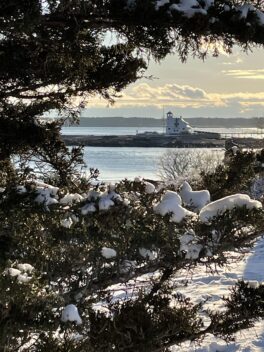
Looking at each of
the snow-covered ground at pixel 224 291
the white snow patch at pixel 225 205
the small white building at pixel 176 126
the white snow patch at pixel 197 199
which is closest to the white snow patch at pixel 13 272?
the white snow patch at pixel 225 205

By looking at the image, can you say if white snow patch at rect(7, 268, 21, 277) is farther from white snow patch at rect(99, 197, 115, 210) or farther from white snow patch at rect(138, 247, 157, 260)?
white snow patch at rect(138, 247, 157, 260)

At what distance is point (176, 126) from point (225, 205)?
333ft

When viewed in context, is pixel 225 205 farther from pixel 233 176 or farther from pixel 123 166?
pixel 123 166

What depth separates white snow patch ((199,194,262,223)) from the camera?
288 centimetres

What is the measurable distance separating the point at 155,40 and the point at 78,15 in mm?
481

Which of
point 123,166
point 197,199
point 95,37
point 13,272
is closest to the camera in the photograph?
point 13,272

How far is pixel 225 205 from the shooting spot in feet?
9.57

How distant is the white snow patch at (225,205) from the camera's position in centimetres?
288

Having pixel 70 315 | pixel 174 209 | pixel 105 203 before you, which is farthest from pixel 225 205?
pixel 70 315

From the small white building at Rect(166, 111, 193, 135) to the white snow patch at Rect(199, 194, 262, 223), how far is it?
98.2 m

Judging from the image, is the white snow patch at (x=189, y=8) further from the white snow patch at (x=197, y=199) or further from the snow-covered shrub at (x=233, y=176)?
the snow-covered shrub at (x=233, y=176)

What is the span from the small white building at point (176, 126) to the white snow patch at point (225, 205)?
3867 inches

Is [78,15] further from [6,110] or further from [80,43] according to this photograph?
[6,110]

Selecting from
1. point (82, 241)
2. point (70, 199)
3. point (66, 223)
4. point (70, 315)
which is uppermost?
point (70, 199)
